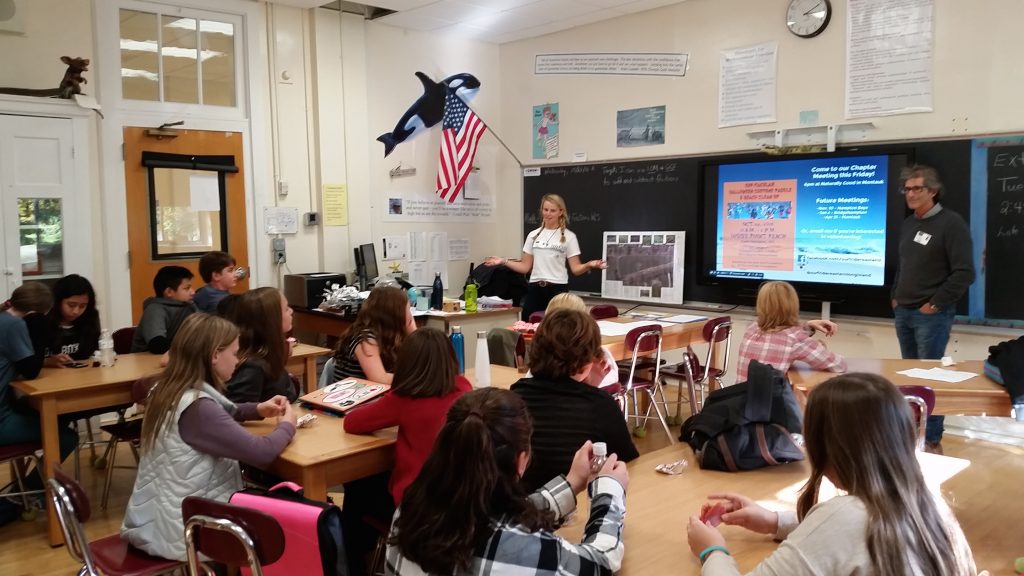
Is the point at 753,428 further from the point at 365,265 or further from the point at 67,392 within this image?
the point at 365,265

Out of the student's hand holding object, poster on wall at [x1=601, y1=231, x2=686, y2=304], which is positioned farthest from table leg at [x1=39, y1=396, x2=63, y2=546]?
poster on wall at [x1=601, y1=231, x2=686, y2=304]

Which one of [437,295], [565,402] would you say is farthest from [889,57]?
[565,402]

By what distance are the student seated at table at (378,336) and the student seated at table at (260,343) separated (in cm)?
31

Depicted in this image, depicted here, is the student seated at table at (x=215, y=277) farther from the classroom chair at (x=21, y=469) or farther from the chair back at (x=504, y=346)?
the chair back at (x=504, y=346)

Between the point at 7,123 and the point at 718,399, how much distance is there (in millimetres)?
4766

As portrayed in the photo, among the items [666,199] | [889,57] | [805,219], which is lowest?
[805,219]

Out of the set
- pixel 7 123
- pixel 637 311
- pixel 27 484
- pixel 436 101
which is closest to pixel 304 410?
pixel 27 484

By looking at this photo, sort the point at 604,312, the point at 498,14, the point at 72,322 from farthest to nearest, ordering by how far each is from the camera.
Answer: the point at 498,14 < the point at 604,312 < the point at 72,322

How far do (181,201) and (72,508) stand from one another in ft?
14.1

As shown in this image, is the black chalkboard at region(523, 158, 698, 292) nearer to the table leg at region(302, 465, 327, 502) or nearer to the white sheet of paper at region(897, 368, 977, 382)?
the white sheet of paper at region(897, 368, 977, 382)

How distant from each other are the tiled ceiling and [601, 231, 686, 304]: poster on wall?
189 centimetres

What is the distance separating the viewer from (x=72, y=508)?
209 cm

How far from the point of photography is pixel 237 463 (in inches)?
103

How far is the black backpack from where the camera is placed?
2.38m
